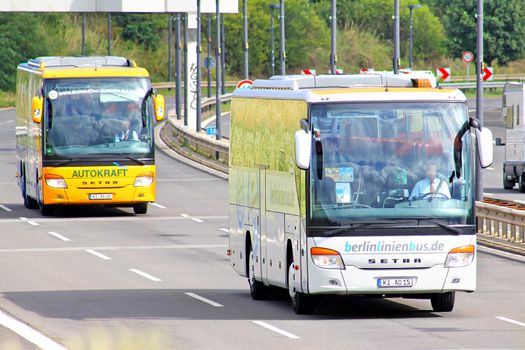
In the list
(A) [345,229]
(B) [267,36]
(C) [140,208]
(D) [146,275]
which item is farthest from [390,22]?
(A) [345,229]

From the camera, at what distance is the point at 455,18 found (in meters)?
137

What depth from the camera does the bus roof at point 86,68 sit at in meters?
36.7

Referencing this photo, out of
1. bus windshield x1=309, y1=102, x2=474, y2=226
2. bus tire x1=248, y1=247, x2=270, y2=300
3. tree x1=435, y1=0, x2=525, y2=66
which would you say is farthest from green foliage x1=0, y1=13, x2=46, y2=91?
bus windshield x1=309, y1=102, x2=474, y2=226

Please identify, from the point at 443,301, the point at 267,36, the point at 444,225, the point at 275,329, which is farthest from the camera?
the point at 267,36

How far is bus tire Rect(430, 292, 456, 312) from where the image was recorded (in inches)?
777

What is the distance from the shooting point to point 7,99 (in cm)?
11581

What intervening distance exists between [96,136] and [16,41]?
299 feet

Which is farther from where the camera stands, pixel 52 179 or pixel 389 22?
pixel 389 22

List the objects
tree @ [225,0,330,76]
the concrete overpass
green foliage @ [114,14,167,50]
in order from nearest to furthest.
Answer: the concrete overpass
tree @ [225,0,330,76]
green foliage @ [114,14,167,50]

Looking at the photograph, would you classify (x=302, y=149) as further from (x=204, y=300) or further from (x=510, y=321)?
(x=204, y=300)

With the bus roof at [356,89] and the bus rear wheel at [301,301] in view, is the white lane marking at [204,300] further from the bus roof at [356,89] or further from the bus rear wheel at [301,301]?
the bus roof at [356,89]

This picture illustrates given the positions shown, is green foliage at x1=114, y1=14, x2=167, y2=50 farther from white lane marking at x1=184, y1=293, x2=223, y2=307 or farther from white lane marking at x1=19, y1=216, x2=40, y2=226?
white lane marking at x1=184, y1=293, x2=223, y2=307

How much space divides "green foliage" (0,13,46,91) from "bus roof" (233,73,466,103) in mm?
103411

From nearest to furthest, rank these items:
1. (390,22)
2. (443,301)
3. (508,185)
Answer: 1. (443,301)
2. (508,185)
3. (390,22)
